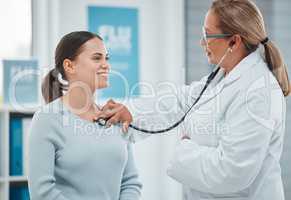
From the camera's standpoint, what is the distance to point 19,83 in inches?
93.7

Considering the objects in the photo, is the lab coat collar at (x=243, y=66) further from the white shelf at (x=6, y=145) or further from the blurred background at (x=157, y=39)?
the blurred background at (x=157, y=39)

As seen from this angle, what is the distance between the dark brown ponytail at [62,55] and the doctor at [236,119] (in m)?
0.18

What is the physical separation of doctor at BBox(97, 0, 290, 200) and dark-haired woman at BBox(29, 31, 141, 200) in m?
0.09

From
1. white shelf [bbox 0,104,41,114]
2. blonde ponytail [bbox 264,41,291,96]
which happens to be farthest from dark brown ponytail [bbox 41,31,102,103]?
white shelf [bbox 0,104,41,114]

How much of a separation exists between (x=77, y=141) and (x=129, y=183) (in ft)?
0.81

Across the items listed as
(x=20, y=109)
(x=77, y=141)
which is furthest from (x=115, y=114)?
(x=20, y=109)

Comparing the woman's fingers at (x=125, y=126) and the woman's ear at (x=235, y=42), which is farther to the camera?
the woman's fingers at (x=125, y=126)

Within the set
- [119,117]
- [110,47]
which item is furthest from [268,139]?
[110,47]

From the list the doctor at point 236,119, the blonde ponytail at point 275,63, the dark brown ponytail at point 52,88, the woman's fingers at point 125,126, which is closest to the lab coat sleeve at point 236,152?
the doctor at point 236,119

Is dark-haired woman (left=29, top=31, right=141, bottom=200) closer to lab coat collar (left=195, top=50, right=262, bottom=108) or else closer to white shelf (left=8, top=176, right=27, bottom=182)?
lab coat collar (left=195, top=50, right=262, bottom=108)

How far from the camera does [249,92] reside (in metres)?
1.45

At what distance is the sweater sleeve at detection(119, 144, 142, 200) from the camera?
158cm

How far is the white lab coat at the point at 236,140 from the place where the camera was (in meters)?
1.41

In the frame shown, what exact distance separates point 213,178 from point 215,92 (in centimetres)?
28
